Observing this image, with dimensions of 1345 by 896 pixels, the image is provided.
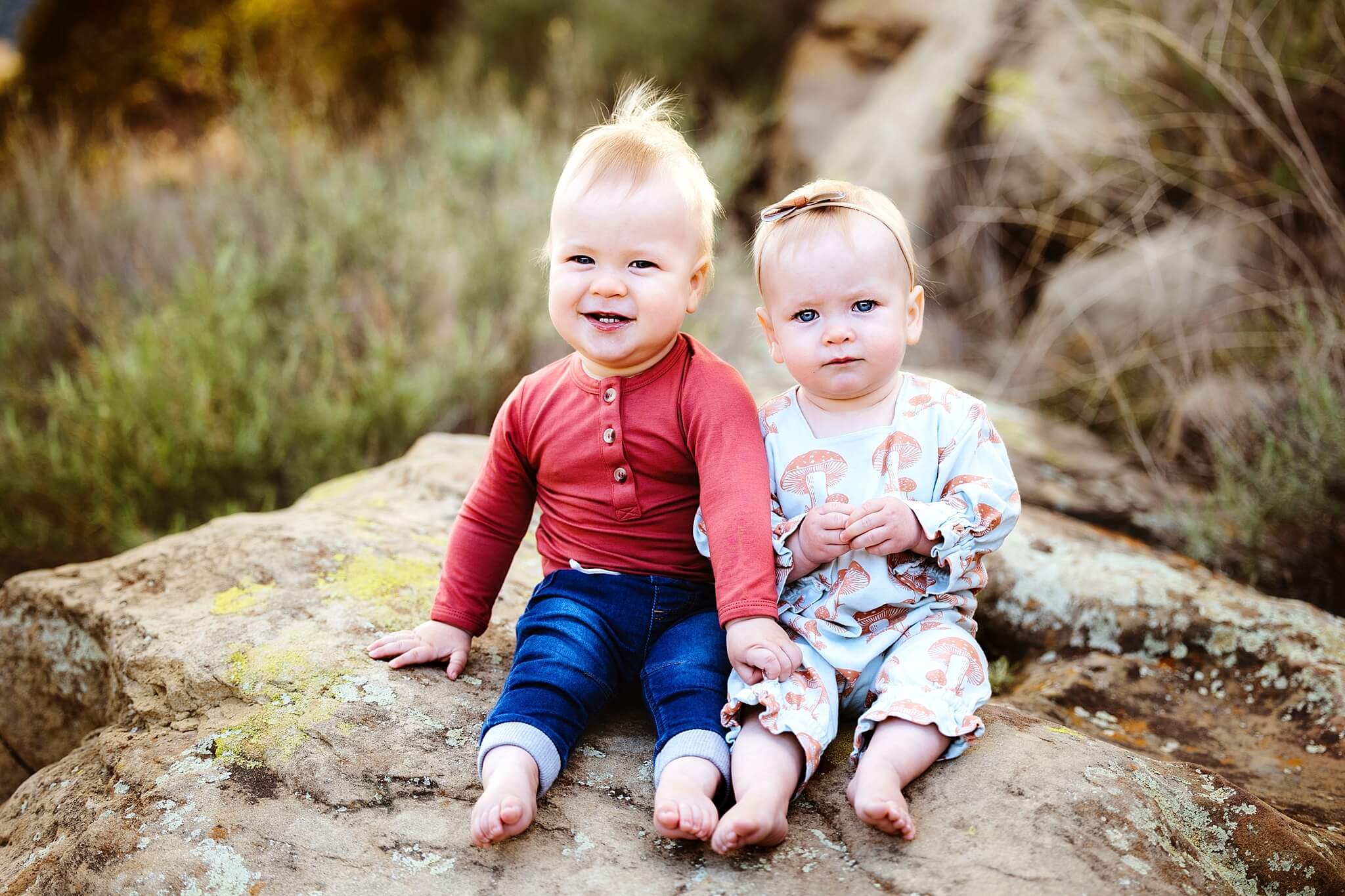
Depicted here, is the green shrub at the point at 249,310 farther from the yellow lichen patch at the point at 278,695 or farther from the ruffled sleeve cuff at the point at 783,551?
the ruffled sleeve cuff at the point at 783,551

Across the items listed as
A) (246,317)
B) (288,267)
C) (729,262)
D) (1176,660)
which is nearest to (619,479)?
(1176,660)

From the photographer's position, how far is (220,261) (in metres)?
3.88

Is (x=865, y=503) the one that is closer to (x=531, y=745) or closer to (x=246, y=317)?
(x=531, y=745)

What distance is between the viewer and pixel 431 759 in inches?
69.6

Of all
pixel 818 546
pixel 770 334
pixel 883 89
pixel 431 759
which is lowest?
pixel 431 759

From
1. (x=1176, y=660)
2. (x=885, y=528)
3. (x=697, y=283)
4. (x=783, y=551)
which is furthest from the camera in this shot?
(x=1176, y=660)

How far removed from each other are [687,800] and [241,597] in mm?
1119

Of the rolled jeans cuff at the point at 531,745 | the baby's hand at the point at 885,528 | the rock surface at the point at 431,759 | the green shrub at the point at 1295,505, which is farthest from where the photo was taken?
the green shrub at the point at 1295,505

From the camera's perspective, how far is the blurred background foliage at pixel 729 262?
338cm

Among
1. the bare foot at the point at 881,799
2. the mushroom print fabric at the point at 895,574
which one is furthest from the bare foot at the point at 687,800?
the bare foot at the point at 881,799

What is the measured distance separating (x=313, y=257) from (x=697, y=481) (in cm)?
307

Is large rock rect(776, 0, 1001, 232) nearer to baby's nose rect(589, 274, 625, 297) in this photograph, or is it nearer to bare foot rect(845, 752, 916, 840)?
baby's nose rect(589, 274, 625, 297)

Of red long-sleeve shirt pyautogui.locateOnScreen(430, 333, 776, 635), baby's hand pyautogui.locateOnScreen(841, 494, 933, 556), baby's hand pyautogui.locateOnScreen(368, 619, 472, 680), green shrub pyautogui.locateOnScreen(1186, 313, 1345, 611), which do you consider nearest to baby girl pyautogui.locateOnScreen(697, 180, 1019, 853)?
baby's hand pyautogui.locateOnScreen(841, 494, 933, 556)

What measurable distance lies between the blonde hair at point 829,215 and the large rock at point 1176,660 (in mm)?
1053
